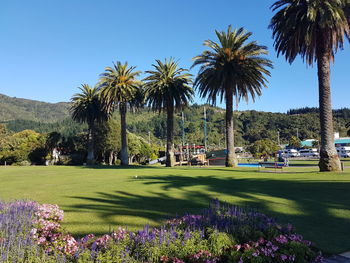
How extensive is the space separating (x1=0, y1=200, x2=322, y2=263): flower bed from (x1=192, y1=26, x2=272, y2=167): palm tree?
73.6 ft

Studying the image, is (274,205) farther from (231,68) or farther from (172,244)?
(231,68)

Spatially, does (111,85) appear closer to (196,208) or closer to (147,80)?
(147,80)

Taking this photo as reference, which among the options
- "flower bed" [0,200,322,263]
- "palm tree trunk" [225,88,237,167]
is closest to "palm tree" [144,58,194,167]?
"palm tree trunk" [225,88,237,167]

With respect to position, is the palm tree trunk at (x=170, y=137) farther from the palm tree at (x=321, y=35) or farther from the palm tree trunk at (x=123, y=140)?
the palm tree at (x=321, y=35)

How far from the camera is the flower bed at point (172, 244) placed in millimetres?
3811

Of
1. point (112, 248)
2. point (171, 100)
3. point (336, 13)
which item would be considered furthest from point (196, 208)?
point (171, 100)

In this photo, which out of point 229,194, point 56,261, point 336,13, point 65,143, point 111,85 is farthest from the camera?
point 65,143

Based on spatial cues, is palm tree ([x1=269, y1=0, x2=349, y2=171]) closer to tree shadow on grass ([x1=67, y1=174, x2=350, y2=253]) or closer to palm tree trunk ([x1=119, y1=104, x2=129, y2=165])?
tree shadow on grass ([x1=67, y1=174, x2=350, y2=253])

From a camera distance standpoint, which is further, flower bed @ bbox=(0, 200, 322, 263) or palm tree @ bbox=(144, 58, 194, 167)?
palm tree @ bbox=(144, 58, 194, 167)

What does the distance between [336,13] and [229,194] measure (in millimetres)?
14172

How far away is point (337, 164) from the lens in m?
17.4

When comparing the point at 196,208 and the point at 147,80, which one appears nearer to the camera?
the point at 196,208

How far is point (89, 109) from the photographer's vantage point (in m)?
46.0

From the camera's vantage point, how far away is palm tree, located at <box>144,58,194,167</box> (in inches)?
1307
